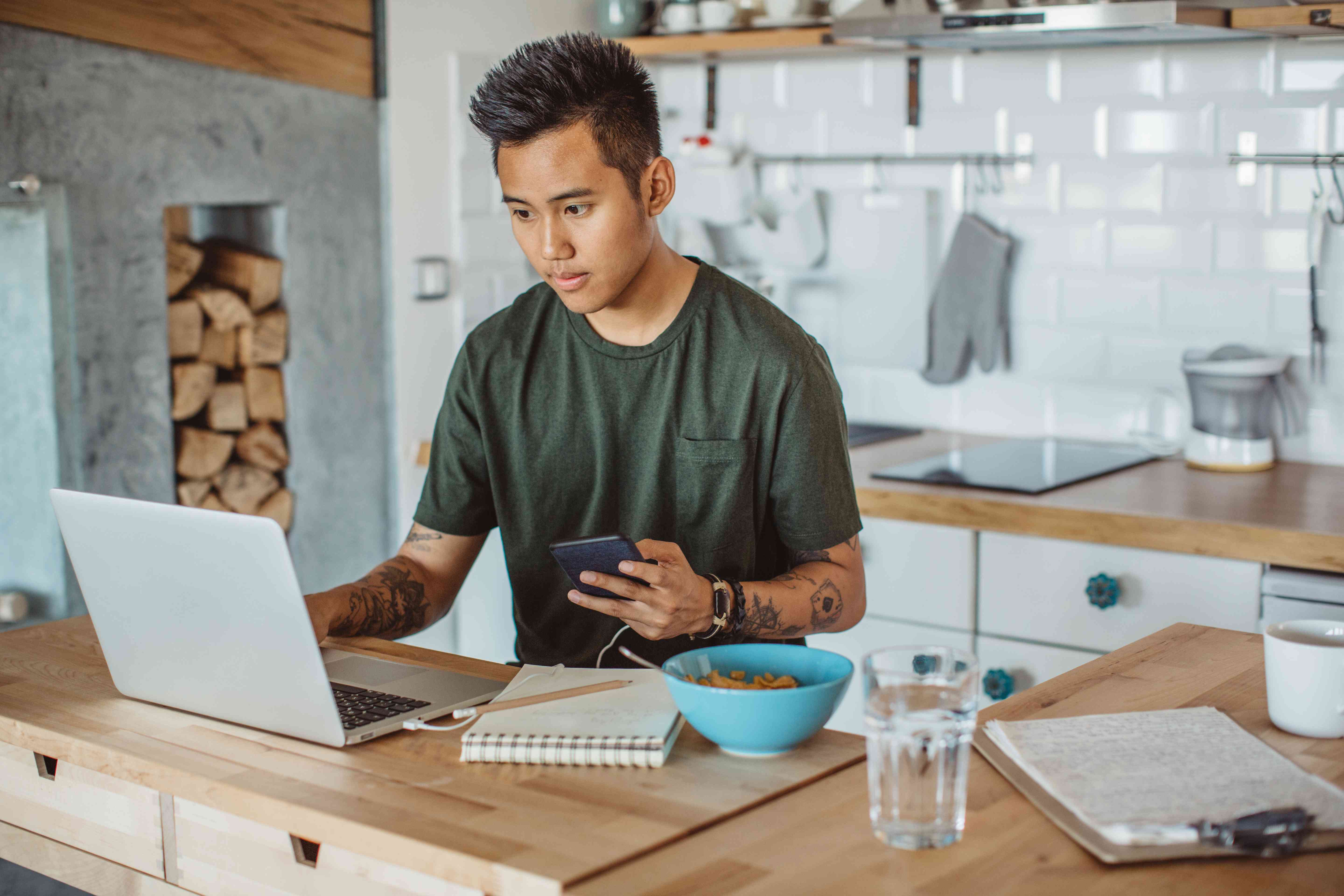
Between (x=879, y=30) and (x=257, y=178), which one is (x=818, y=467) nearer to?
(x=879, y=30)

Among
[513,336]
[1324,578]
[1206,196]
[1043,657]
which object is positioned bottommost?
[1043,657]

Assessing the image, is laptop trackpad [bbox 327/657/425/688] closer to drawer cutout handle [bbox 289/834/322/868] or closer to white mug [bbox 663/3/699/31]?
drawer cutout handle [bbox 289/834/322/868]

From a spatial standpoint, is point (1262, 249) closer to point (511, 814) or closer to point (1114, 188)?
point (1114, 188)

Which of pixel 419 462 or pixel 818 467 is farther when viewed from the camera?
pixel 419 462

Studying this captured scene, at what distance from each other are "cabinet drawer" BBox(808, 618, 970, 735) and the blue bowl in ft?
4.43

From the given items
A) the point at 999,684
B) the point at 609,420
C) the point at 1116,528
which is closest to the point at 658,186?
the point at 609,420

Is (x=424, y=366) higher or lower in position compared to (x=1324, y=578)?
higher

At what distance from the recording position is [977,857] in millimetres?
1067

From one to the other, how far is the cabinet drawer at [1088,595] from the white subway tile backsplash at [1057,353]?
0.72 metres

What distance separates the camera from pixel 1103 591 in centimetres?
251

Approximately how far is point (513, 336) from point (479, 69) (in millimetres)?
1631

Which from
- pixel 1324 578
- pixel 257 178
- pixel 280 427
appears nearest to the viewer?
pixel 1324 578

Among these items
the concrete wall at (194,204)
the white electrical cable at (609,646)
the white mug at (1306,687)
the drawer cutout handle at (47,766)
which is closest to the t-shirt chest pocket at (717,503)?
the white electrical cable at (609,646)

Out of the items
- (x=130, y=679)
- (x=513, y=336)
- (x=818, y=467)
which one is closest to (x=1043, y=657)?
(x=818, y=467)
